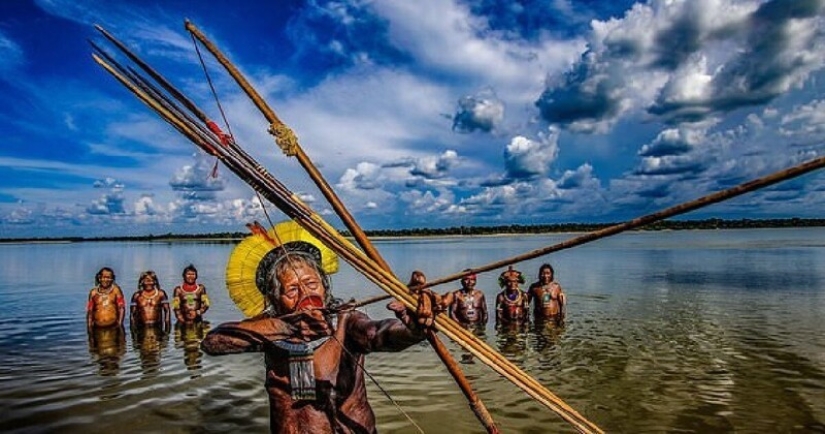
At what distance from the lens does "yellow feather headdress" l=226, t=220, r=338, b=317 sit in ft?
12.0

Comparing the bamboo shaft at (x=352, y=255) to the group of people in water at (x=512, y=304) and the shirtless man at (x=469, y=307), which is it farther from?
the shirtless man at (x=469, y=307)

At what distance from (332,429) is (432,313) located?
4.60 feet

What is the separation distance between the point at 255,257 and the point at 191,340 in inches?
379

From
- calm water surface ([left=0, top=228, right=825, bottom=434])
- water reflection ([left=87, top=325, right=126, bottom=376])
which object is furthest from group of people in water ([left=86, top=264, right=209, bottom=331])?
calm water surface ([left=0, top=228, right=825, bottom=434])

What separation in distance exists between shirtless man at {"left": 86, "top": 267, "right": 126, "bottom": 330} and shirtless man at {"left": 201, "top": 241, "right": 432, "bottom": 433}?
37.7 ft

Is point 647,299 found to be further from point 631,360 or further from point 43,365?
point 43,365

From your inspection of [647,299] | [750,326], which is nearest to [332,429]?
[750,326]

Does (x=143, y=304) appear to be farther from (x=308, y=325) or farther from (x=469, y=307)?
(x=308, y=325)

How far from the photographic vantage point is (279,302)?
132 inches

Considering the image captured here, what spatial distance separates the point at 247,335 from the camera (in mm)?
3107

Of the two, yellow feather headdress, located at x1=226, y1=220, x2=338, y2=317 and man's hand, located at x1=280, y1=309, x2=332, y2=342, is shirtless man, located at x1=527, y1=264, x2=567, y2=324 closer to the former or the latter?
yellow feather headdress, located at x1=226, y1=220, x2=338, y2=317

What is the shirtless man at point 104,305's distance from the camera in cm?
1304

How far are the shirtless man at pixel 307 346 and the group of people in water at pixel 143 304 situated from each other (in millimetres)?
11231

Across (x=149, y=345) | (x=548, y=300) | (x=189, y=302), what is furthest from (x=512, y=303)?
(x=149, y=345)
